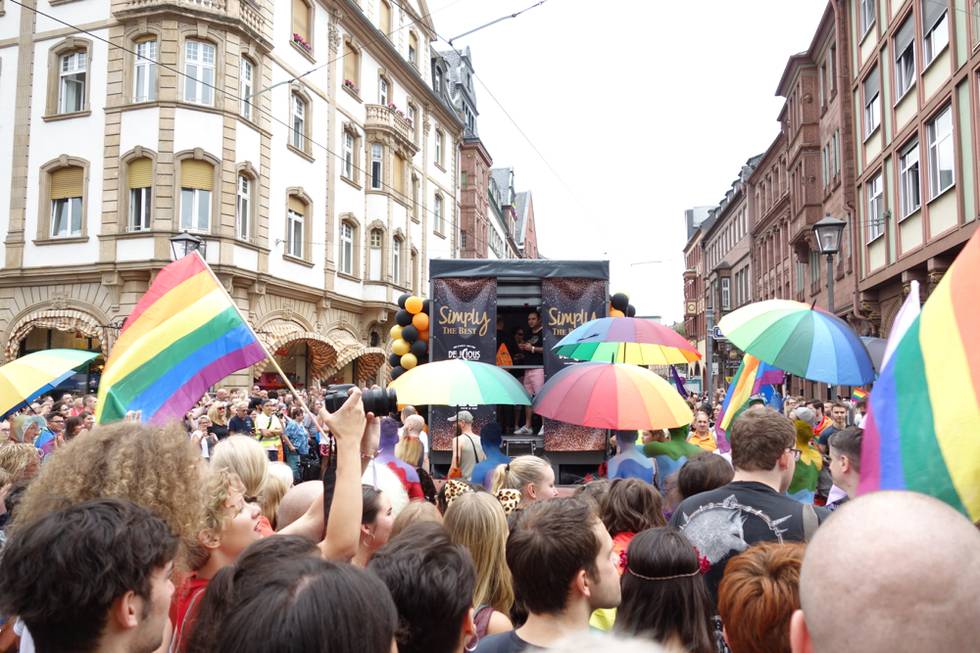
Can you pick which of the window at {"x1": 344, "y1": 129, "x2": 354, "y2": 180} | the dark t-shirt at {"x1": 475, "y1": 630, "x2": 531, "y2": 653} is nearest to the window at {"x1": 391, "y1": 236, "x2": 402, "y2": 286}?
the window at {"x1": 344, "y1": 129, "x2": 354, "y2": 180}

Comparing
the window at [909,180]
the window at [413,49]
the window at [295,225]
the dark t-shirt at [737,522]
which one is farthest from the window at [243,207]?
the dark t-shirt at [737,522]

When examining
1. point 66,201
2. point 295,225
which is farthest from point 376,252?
point 66,201

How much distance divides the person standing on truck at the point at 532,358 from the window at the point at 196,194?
11775mm

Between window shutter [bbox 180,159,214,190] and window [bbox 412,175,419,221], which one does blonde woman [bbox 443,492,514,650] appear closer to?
window shutter [bbox 180,159,214,190]

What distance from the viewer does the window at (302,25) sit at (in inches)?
922

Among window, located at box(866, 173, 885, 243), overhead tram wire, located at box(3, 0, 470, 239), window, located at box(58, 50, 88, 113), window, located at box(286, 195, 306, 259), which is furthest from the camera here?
window, located at box(286, 195, 306, 259)

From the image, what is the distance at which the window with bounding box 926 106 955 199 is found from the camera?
1493cm

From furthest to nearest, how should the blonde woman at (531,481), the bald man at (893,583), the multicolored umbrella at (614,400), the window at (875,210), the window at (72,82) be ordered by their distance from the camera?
1. the window at (72,82)
2. the window at (875,210)
3. the multicolored umbrella at (614,400)
4. the blonde woman at (531,481)
5. the bald man at (893,583)

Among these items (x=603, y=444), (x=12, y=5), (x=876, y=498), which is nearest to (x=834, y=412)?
(x=603, y=444)

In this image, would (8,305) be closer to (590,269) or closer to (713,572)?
(590,269)

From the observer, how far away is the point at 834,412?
10.7m

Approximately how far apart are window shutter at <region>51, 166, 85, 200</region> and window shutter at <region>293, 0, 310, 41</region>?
311 inches

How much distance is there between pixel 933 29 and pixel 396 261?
20.4m

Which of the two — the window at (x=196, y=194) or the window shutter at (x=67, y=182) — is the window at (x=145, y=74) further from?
the window shutter at (x=67, y=182)
